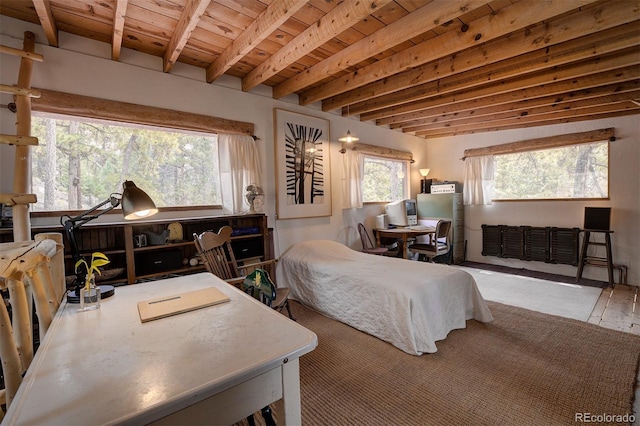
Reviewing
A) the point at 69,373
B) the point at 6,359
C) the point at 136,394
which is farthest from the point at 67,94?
the point at 136,394

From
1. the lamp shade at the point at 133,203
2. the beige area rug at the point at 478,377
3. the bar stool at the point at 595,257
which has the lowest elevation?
the beige area rug at the point at 478,377

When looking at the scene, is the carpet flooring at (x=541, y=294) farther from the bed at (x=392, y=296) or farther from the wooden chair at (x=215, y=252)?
the wooden chair at (x=215, y=252)

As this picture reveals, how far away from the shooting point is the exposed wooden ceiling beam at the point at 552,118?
3813mm

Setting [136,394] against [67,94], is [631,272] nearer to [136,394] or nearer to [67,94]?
[136,394]

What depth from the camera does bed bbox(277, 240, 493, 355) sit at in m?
2.25

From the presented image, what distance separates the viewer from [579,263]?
4.15m

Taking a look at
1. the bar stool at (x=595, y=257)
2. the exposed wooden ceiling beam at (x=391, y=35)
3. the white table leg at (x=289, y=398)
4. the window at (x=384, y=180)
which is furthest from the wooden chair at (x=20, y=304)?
the bar stool at (x=595, y=257)

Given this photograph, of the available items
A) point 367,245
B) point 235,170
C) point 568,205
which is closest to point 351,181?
point 367,245

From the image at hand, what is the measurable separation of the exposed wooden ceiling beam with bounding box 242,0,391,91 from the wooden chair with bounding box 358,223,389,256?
8.41 ft

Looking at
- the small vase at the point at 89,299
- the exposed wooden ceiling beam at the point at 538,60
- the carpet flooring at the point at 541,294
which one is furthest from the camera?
the carpet flooring at the point at 541,294

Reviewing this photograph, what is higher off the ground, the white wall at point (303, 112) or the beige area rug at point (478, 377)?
the white wall at point (303, 112)

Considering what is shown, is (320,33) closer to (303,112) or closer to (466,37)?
(466,37)

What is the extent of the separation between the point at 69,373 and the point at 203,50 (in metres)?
2.76
